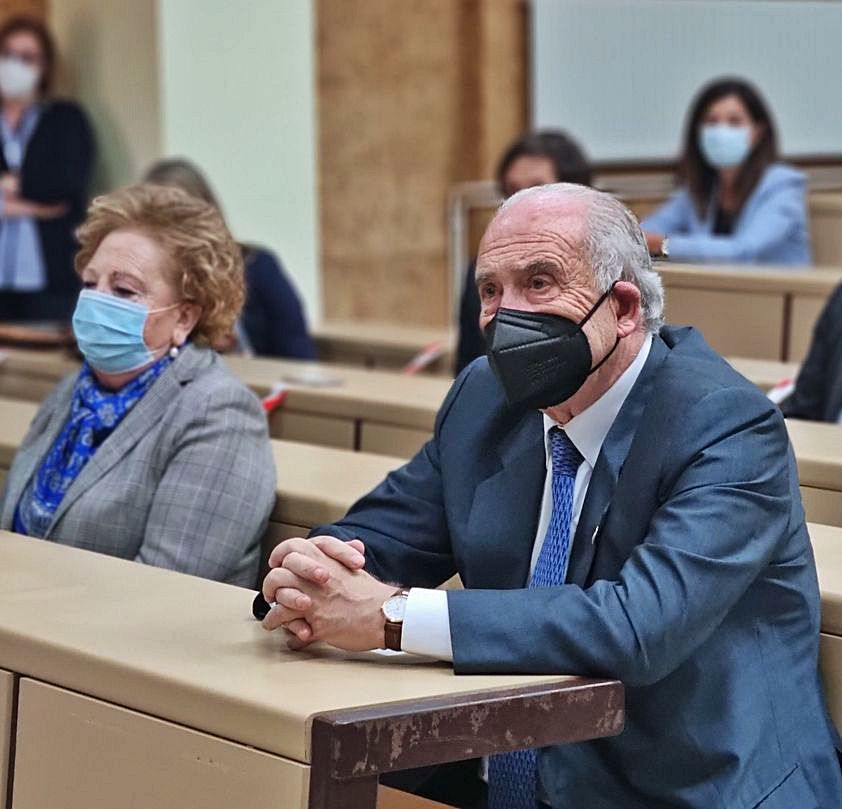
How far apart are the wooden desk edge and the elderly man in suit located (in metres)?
0.06

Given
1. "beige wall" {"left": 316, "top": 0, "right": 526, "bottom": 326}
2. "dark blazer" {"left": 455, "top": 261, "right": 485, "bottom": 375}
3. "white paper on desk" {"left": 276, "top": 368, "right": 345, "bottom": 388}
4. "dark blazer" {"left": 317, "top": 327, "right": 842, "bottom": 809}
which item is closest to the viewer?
"dark blazer" {"left": 317, "top": 327, "right": 842, "bottom": 809}

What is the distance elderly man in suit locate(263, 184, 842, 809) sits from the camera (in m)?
1.86

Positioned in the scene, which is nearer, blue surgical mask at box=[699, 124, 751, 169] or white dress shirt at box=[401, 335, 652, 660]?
white dress shirt at box=[401, 335, 652, 660]

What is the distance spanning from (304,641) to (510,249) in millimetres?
522

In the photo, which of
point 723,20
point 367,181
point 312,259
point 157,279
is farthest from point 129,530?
point 723,20

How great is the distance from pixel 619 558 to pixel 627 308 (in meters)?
0.30

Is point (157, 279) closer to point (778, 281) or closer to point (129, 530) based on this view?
point (129, 530)

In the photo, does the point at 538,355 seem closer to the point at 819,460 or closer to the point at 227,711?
the point at 227,711

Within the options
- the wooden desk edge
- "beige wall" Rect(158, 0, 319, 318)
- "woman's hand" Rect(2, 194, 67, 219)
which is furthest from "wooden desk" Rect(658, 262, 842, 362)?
"woman's hand" Rect(2, 194, 67, 219)

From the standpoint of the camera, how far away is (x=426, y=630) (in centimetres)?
185

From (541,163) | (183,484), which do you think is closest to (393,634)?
(183,484)

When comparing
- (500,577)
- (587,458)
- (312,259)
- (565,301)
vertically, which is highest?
(565,301)

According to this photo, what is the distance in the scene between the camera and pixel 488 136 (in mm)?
8289

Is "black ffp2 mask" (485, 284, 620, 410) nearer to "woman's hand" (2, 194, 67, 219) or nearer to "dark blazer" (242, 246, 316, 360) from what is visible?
"dark blazer" (242, 246, 316, 360)
